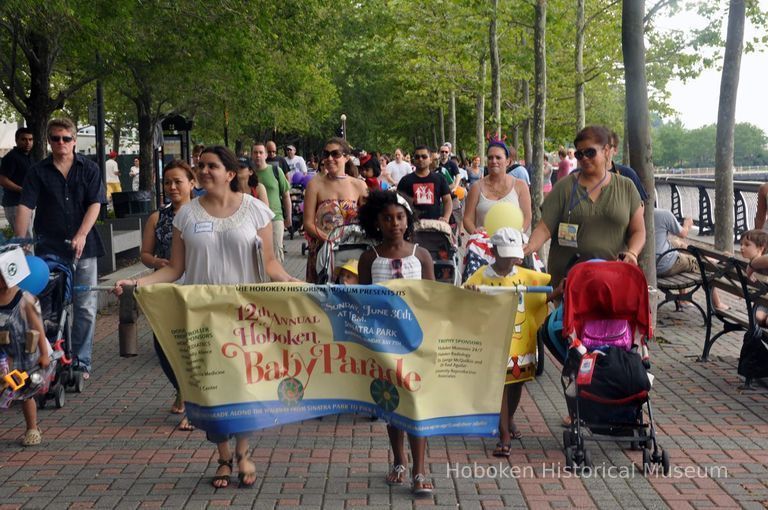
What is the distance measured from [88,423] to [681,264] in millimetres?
7128

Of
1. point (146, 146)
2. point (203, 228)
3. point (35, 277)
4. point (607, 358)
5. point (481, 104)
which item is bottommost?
point (607, 358)

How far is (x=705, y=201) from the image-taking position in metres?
24.4

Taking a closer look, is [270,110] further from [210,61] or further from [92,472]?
[92,472]

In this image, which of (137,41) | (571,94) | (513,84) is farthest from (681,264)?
(571,94)

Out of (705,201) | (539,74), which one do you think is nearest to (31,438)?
(539,74)

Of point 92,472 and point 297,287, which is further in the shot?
point 92,472

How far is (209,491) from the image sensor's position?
621cm

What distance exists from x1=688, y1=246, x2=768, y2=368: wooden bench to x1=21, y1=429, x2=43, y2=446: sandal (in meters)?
5.26

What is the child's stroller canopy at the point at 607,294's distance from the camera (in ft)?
22.0

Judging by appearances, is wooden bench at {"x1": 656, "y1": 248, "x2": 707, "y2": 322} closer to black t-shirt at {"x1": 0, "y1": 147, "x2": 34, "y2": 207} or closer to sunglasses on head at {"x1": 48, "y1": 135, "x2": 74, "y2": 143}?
sunglasses on head at {"x1": 48, "y1": 135, "x2": 74, "y2": 143}

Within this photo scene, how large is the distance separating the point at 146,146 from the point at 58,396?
21.0 meters

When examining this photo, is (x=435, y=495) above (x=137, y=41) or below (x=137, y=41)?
below

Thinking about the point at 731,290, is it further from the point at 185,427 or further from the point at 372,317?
the point at 372,317

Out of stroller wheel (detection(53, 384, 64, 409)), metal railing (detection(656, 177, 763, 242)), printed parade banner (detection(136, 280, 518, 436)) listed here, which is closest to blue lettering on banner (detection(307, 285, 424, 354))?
printed parade banner (detection(136, 280, 518, 436))
